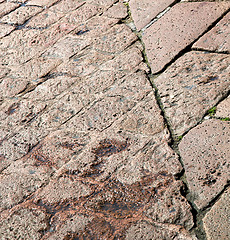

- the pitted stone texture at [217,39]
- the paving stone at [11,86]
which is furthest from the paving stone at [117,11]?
the paving stone at [11,86]

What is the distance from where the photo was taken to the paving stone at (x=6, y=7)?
11.3ft

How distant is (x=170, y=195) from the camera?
5.42ft

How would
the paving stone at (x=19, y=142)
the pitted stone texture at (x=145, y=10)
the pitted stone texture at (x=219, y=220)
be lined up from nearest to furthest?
1. the pitted stone texture at (x=219, y=220)
2. the paving stone at (x=19, y=142)
3. the pitted stone texture at (x=145, y=10)

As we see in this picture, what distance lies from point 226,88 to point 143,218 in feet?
3.08

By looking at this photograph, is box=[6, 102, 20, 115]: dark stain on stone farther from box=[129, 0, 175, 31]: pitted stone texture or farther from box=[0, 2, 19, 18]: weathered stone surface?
box=[0, 2, 19, 18]: weathered stone surface

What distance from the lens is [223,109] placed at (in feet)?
6.41

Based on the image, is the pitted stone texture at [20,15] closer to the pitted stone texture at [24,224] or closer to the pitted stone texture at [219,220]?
the pitted stone texture at [24,224]

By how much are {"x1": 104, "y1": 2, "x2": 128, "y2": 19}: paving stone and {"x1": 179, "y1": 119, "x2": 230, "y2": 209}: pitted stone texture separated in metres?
1.45

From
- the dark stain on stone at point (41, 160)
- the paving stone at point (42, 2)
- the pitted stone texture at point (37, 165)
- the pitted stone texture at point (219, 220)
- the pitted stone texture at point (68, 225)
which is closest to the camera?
the pitted stone texture at point (219, 220)

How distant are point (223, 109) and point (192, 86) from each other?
28 cm

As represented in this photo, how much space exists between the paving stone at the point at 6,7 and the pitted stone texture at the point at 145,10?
1249mm

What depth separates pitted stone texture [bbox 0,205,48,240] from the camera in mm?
1653

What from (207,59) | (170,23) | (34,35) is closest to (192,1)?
(170,23)

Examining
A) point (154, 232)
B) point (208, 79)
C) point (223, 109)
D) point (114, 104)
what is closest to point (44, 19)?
point (114, 104)
